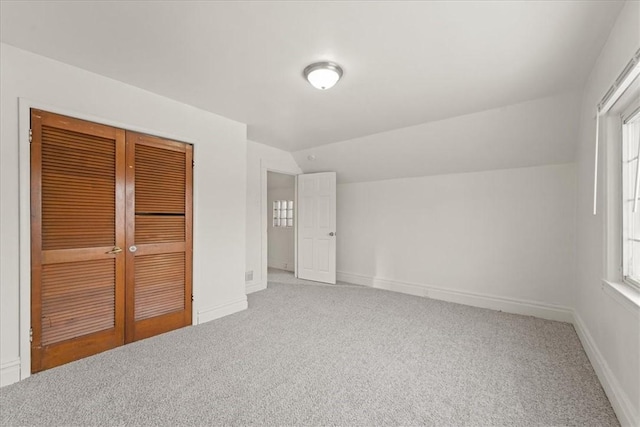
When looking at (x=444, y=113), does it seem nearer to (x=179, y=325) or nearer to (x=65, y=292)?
(x=179, y=325)

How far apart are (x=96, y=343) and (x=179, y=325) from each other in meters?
0.72

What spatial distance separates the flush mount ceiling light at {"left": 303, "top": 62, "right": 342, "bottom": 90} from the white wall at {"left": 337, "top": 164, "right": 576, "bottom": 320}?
2.64m

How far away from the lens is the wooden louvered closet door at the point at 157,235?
2.69m

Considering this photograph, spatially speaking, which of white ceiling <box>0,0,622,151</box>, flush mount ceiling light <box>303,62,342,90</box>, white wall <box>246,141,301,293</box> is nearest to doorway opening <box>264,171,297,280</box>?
white wall <box>246,141,301,293</box>

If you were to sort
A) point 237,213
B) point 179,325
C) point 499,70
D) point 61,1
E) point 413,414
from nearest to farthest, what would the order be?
point 61,1
point 413,414
point 499,70
point 179,325
point 237,213

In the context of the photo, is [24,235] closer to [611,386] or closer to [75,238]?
[75,238]

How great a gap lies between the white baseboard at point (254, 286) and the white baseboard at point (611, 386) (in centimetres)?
387

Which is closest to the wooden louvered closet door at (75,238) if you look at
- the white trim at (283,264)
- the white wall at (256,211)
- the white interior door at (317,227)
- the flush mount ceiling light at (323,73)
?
the flush mount ceiling light at (323,73)

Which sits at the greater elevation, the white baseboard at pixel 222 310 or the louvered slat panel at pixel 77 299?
the louvered slat panel at pixel 77 299

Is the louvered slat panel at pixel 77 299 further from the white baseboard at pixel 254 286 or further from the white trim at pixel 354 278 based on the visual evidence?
the white trim at pixel 354 278

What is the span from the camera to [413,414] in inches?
68.2

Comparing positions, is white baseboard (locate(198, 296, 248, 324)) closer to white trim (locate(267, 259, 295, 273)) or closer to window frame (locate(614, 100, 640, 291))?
white trim (locate(267, 259, 295, 273))

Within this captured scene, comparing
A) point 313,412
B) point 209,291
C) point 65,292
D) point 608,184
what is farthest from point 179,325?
point 608,184

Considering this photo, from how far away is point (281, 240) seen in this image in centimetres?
654
